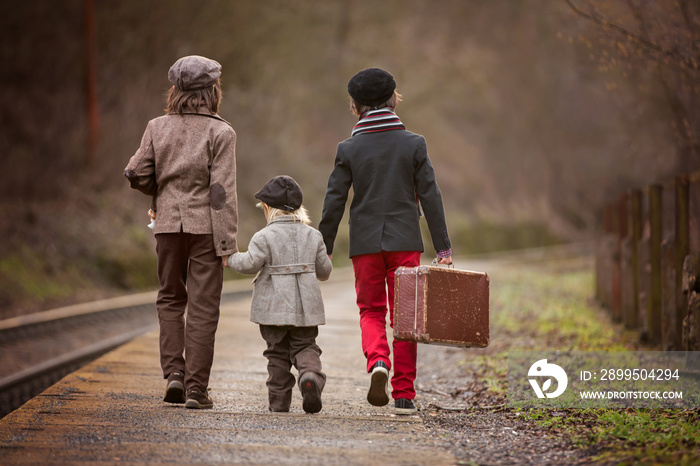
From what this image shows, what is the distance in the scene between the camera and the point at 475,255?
130 ft

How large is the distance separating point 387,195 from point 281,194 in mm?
655

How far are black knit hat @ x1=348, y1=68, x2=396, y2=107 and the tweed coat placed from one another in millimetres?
820

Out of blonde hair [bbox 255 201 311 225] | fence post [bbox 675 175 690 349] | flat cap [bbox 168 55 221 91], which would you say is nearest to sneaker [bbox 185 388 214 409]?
blonde hair [bbox 255 201 311 225]

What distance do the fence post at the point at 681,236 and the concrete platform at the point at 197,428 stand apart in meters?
2.90

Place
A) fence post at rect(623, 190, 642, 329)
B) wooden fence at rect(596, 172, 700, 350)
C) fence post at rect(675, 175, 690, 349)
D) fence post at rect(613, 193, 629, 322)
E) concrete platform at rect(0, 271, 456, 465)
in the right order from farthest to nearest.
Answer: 1. fence post at rect(613, 193, 629, 322)
2. fence post at rect(623, 190, 642, 329)
3. fence post at rect(675, 175, 690, 349)
4. wooden fence at rect(596, 172, 700, 350)
5. concrete platform at rect(0, 271, 456, 465)

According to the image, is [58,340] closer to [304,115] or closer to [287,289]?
[287,289]

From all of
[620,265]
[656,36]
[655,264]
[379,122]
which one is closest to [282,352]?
[379,122]

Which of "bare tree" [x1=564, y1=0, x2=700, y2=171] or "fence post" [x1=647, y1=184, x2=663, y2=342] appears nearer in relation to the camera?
"bare tree" [x1=564, y1=0, x2=700, y2=171]

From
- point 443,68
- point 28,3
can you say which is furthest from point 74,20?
point 443,68

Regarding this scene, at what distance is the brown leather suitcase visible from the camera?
15.1 feet

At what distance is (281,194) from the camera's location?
480 centimetres

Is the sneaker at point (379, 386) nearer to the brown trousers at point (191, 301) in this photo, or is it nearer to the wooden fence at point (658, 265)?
the brown trousers at point (191, 301)

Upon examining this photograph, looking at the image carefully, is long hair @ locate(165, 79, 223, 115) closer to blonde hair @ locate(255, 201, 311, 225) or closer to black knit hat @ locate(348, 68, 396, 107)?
blonde hair @ locate(255, 201, 311, 225)

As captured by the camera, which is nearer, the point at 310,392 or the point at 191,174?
the point at 310,392
